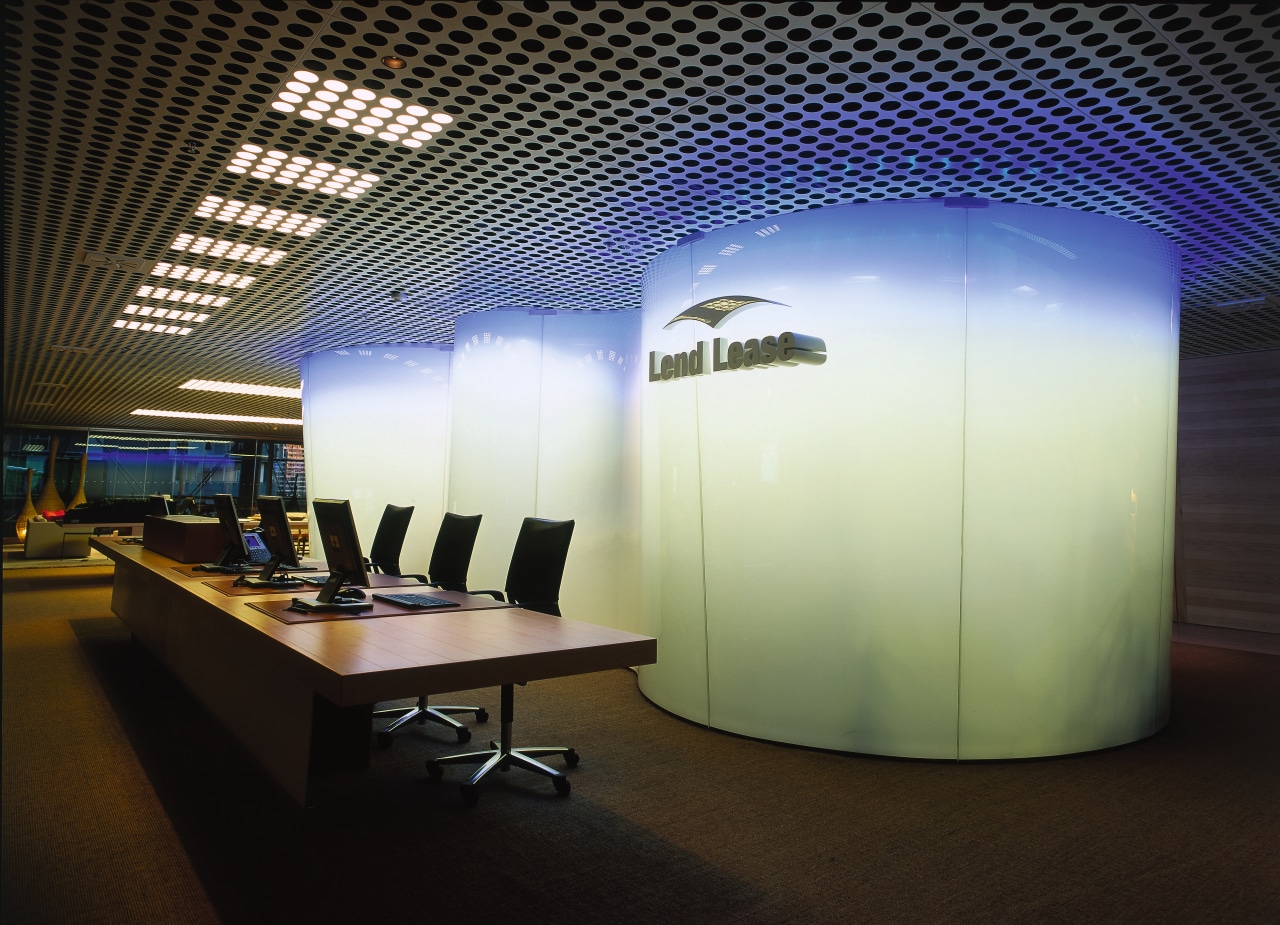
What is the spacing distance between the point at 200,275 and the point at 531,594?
409 centimetres

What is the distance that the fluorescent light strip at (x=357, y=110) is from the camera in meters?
3.65

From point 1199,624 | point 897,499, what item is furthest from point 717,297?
point 1199,624

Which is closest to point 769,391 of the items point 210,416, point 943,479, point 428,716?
point 943,479

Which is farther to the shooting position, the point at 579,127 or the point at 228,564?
the point at 228,564

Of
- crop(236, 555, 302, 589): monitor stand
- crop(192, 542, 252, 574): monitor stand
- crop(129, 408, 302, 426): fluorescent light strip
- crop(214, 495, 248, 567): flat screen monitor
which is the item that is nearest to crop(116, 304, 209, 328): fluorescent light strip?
crop(214, 495, 248, 567): flat screen monitor

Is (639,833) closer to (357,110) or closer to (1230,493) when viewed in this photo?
(357,110)

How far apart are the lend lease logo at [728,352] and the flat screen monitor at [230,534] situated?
289cm

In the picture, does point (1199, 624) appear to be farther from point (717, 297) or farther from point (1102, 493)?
point (717, 297)

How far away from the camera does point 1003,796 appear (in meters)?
4.10

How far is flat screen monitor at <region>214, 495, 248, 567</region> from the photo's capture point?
5496mm

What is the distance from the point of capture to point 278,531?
15.8ft

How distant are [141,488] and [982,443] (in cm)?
2403

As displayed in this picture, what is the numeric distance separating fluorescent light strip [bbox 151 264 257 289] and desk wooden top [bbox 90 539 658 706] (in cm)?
365

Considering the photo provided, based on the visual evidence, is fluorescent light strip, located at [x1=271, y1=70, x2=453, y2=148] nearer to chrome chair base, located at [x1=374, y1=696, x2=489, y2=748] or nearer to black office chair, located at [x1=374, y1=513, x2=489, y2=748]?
black office chair, located at [x1=374, y1=513, x2=489, y2=748]
